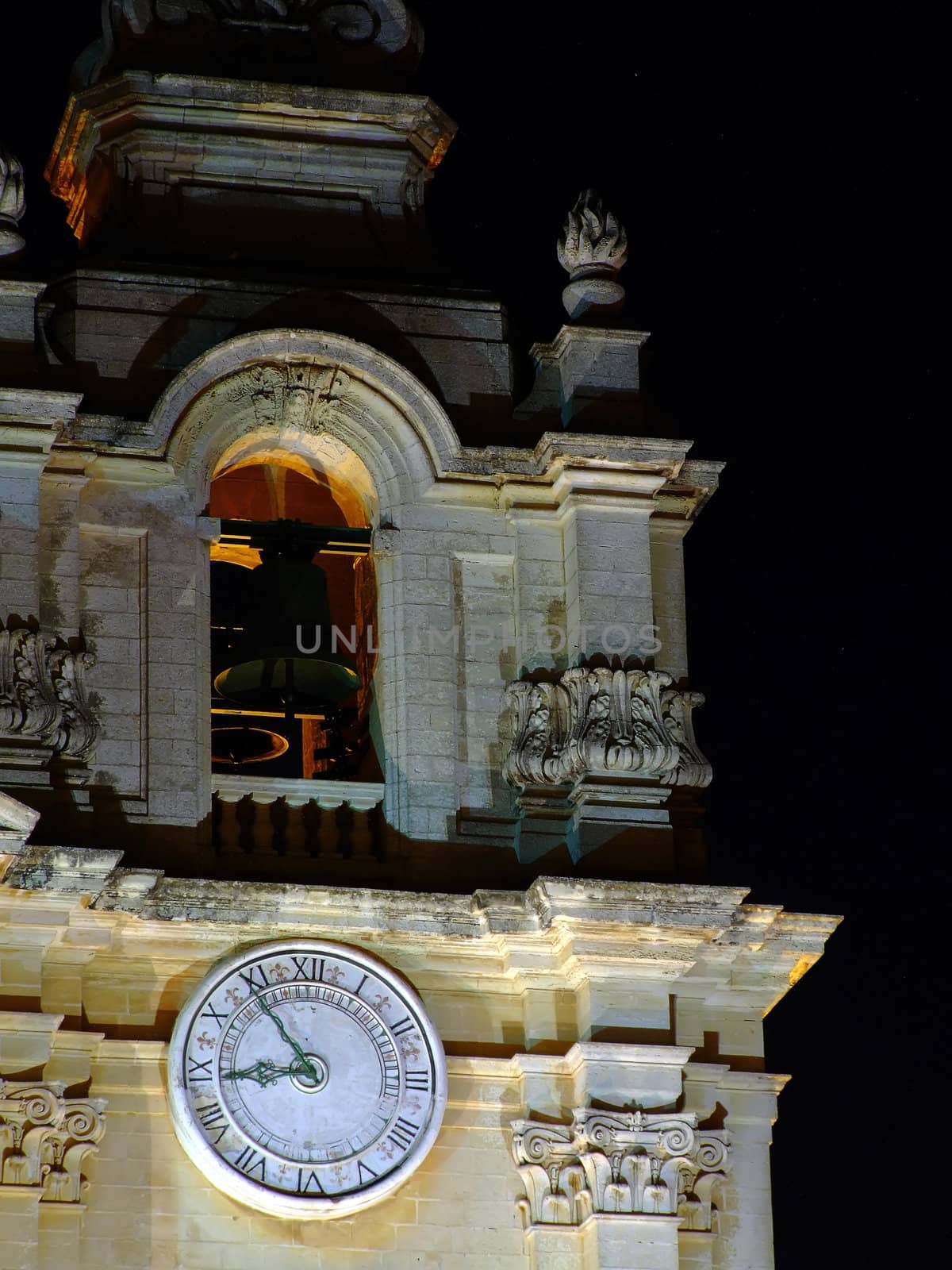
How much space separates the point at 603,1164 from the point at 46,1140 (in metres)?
3.41

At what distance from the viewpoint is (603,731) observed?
99.8 ft

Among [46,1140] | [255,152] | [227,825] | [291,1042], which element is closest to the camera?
[46,1140]

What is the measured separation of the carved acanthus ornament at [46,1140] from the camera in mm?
28547

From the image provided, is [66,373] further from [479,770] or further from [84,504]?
[479,770]

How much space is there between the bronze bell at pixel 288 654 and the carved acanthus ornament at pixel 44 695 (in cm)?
175

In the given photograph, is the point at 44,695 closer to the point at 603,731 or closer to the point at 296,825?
the point at 296,825

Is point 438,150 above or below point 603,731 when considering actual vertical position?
above

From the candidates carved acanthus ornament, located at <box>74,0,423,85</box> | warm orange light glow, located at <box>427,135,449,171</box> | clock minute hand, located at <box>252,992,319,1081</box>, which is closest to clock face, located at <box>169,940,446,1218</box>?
clock minute hand, located at <box>252,992,319,1081</box>

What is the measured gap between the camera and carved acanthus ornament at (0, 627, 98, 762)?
29578mm

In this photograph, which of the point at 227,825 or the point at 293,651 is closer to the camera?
the point at 227,825

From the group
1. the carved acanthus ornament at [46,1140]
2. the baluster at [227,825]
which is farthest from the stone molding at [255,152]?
the carved acanthus ornament at [46,1140]

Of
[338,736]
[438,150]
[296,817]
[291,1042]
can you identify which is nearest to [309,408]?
[338,736]

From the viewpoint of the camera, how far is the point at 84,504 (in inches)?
1212

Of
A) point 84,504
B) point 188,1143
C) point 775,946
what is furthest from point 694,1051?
point 84,504
